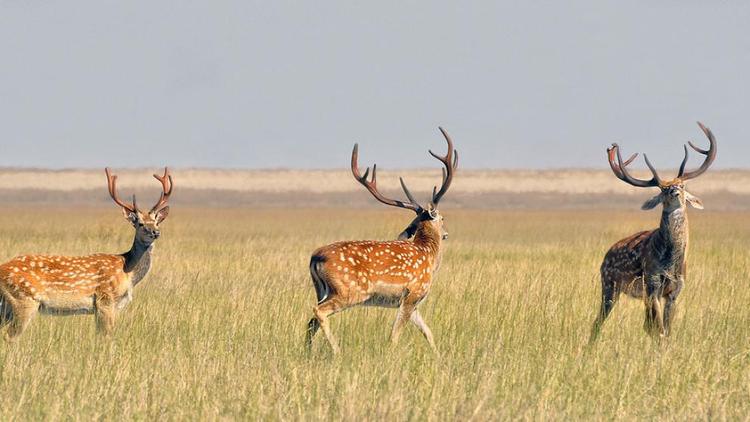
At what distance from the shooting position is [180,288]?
13.5 m

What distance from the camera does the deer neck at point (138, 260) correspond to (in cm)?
988

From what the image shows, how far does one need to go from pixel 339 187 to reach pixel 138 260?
6415 centimetres

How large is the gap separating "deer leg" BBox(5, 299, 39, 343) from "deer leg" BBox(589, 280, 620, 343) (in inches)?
176

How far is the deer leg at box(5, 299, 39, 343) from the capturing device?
909 centimetres

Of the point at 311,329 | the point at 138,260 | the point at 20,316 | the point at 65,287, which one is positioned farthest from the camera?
the point at 138,260

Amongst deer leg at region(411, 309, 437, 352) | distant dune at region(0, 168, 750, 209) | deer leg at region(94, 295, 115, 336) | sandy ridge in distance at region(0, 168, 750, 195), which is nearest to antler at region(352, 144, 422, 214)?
deer leg at region(411, 309, 437, 352)

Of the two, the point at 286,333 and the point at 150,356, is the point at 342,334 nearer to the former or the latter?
the point at 286,333

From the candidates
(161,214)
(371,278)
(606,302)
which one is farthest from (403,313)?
(161,214)

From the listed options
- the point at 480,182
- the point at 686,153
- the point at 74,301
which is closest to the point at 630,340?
the point at 686,153

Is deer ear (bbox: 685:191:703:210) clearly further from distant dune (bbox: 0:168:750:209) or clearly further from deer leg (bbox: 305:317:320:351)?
distant dune (bbox: 0:168:750:209)

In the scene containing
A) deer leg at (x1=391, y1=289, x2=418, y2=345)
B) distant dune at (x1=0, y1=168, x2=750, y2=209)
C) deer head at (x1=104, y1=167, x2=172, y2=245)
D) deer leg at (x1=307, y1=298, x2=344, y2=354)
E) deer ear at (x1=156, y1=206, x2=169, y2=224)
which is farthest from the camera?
distant dune at (x1=0, y1=168, x2=750, y2=209)

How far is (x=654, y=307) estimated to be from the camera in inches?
373

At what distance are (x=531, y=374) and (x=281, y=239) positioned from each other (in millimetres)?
17720

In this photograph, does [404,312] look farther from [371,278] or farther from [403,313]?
[371,278]
